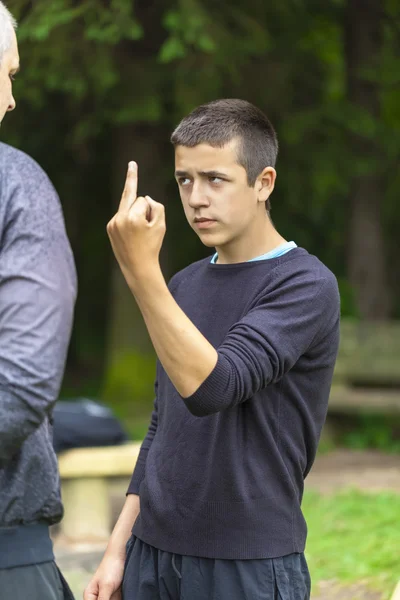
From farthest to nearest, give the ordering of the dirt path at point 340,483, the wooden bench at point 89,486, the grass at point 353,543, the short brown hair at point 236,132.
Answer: the wooden bench at point 89,486 → the grass at point 353,543 → the dirt path at point 340,483 → the short brown hair at point 236,132

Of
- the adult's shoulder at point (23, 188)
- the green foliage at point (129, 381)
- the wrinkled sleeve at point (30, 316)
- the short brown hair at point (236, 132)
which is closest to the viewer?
the wrinkled sleeve at point (30, 316)

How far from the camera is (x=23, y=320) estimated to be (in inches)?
54.6

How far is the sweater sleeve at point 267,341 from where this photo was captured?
1.91 meters

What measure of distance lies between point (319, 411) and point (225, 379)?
437 mm

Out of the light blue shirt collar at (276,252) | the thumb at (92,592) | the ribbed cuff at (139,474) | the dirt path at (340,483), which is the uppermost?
the light blue shirt collar at (276,252)

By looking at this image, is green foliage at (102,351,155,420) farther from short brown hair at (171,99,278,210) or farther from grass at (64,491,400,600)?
short brown hair at (171,99,278,210)

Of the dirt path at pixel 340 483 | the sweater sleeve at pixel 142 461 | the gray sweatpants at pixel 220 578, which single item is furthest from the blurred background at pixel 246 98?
the gray sweatpants at pixel 220 578

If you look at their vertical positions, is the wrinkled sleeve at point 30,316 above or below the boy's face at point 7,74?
below

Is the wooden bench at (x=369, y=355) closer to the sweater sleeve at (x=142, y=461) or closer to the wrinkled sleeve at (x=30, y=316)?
the sweater sleeve at (x=142, y=461)

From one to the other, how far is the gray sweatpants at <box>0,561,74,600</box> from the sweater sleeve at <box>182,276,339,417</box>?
1.33 feet

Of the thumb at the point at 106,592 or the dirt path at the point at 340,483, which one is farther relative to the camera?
the dirt path at the point at 340,483

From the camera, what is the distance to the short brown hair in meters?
2.26

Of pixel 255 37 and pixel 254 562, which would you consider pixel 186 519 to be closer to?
pixel 254 562

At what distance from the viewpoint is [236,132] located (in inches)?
89.9
